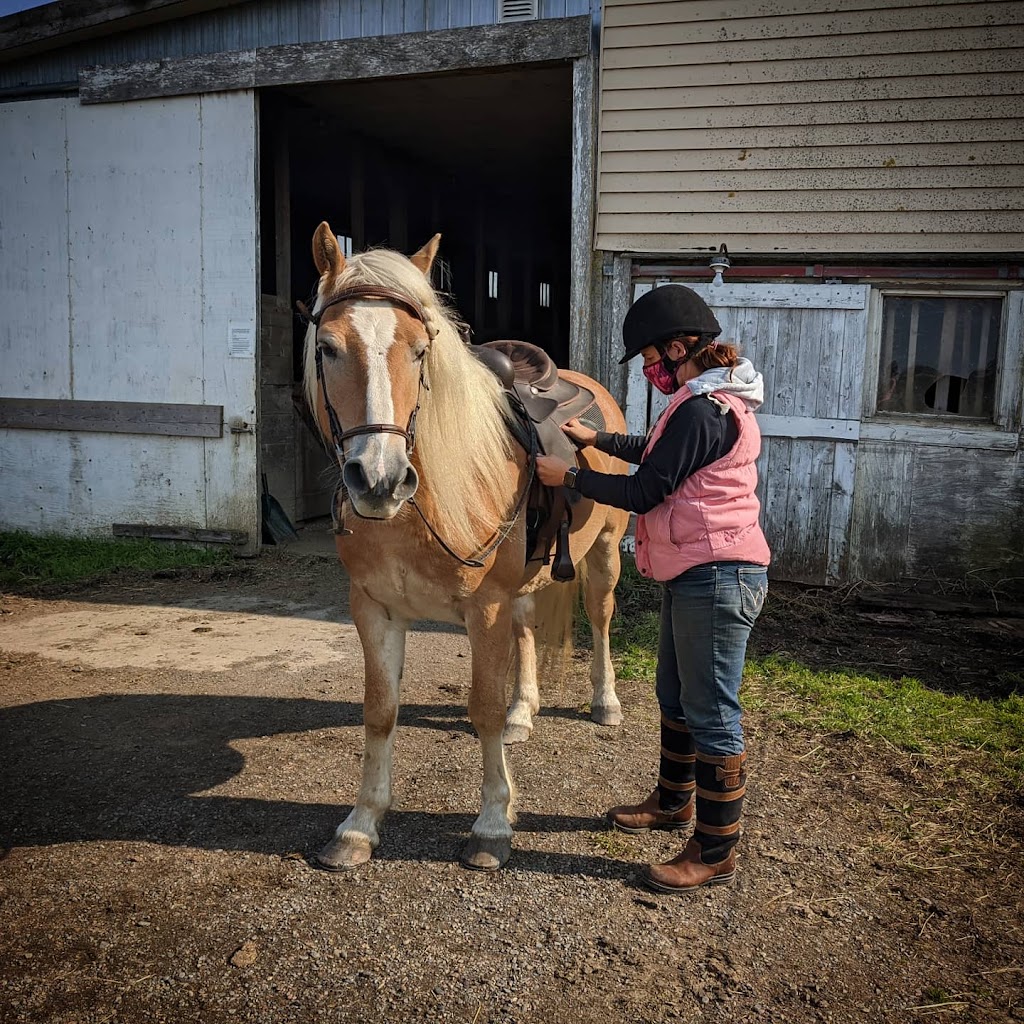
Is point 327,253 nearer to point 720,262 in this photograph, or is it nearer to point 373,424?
point 373,424

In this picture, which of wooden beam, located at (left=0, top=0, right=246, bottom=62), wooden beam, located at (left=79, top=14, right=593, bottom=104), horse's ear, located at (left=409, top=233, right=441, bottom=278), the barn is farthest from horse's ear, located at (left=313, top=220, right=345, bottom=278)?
wooden beam, located at (left=0, top=0, right=246, bottom=62)

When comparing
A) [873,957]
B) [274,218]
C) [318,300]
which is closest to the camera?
[873,957]

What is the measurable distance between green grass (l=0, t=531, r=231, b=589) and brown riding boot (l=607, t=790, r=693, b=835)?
5116 millimetres

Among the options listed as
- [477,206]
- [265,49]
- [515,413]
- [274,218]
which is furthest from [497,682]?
[477,206]

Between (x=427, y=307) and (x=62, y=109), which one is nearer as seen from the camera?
(x=427, y=307)

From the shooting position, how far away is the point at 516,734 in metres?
3.73

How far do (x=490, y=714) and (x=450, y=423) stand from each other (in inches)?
39.5

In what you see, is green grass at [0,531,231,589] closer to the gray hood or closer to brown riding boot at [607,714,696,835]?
brown riding boot at [607,714,696,835]

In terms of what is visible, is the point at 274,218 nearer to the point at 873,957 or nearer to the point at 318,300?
the point at 318,300

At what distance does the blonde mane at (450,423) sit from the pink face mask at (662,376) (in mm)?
535

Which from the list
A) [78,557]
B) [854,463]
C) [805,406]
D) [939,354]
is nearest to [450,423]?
[805,406]

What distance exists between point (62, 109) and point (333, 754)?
22.9 feet

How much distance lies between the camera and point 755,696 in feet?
14.1

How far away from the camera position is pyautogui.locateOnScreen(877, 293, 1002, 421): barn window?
6.06 m
